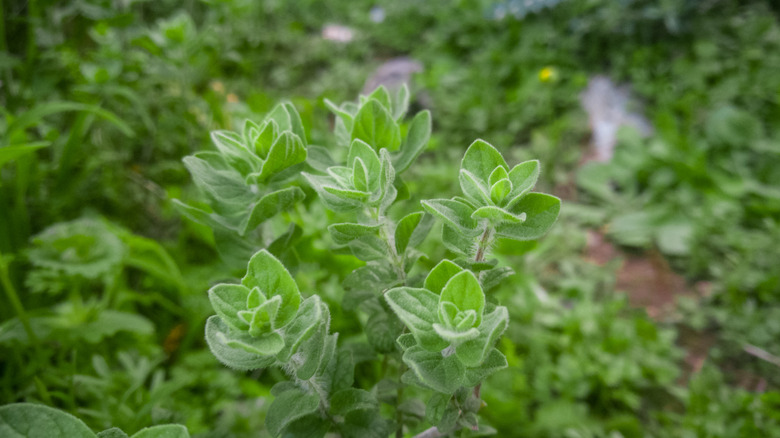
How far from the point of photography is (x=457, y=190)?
2430 mm

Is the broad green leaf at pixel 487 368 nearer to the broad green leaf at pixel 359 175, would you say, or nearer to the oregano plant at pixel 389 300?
the oregano plant at pixel 389 300

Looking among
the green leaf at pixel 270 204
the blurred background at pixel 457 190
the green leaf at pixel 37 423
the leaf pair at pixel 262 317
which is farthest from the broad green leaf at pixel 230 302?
the blurred background at pixel 457 190

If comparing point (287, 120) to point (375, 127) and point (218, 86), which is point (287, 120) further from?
point (218, 86)

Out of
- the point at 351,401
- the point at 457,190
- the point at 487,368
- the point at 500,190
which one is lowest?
the point at 457,190

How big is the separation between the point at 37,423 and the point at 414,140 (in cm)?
71

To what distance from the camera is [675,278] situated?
2525 mm

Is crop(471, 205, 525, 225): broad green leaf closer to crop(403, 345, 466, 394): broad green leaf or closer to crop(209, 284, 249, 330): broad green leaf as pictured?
crop(403, 345, 466, 394): broad green leaf

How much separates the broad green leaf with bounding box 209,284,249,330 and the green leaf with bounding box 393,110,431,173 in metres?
0.33

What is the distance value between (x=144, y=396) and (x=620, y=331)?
1725 mm

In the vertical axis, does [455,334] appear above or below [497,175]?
below

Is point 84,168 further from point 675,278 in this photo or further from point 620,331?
point 675,278

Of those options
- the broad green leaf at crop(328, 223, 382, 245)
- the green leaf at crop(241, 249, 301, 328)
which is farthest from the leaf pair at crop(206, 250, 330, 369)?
the broad green leaf at crop(328, 223, 382, 245)

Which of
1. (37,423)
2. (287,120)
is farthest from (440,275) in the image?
(37,423)

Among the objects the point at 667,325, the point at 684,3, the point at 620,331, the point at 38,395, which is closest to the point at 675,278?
the point at 667,325
